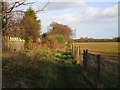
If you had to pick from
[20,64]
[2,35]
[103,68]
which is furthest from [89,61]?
[2,35]

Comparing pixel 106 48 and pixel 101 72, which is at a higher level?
pixel 101 72

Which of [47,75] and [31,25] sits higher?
[31,25]

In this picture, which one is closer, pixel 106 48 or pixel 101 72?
pixel 101 72

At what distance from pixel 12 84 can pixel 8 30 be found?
A: 12108 millimetres

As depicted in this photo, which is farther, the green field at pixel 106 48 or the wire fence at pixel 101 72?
the green field at pixel 106 48

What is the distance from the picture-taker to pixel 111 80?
5863 millimetres

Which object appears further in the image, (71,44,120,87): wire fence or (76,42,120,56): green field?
(76,42,120,56): green field

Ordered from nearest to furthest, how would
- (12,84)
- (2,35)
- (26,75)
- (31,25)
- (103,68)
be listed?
(12,84), (103,68), (26,75), (2,35), (31,25)

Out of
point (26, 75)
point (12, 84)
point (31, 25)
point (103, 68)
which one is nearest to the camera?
point (12, 84)

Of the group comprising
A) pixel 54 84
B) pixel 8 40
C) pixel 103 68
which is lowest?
pixel 54 84

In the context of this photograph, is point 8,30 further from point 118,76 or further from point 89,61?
point 118,76

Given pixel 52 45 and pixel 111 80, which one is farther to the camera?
pixel 52 45

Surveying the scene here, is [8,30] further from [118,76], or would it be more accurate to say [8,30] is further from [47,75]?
[118,76]

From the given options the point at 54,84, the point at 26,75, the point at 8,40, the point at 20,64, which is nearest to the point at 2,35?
the point at 8,40
